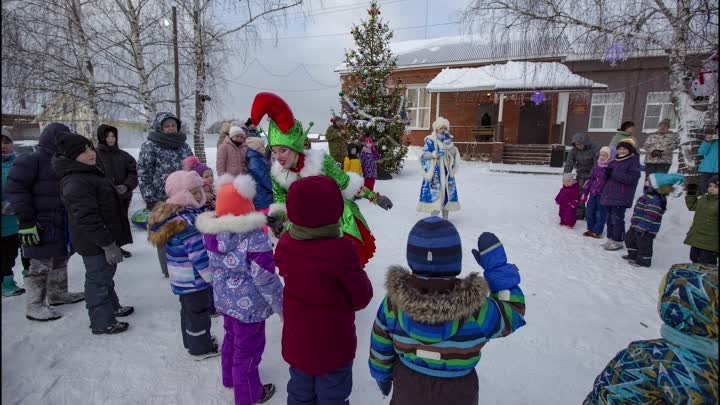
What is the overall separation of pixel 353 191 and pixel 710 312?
253 cm

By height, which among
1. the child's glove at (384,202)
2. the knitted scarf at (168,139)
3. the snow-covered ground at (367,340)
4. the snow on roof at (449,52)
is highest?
the snow on roof at (449,52)

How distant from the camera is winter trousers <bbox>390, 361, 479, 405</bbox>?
162 centimetres

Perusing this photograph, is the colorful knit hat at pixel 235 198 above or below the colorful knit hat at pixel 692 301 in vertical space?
above

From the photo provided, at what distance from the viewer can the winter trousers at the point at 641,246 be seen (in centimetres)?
493

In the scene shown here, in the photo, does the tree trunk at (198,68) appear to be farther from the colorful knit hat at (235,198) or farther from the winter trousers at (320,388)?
the winter trousers at (320,388)

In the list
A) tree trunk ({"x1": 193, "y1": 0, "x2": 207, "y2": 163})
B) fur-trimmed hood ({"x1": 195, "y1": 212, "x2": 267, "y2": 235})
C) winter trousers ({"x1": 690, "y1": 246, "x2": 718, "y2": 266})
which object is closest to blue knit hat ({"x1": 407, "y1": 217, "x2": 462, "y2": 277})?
fur-trimmed hood ({"x1": 195, "y1": 212, "x2": 267, "y2": 235})

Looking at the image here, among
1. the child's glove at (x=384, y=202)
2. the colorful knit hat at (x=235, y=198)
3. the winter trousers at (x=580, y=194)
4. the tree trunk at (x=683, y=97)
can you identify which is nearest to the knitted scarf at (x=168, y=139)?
the colorful knit hat at (x=235, y=198)

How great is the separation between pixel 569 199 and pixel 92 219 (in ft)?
23.3

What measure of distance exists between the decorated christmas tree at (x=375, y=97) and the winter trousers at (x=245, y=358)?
9762 mm

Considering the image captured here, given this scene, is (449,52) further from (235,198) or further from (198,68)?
(235,198)

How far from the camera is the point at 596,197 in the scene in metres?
6.12

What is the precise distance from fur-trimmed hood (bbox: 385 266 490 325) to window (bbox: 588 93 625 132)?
19.7 metres

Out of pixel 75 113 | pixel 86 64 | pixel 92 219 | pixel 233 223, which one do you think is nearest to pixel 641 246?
pixel 233 223

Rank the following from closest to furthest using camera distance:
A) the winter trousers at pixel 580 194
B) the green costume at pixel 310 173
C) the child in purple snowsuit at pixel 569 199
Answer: the green costume at pixel 310 173 < the child in purple snowsuit at pixel 569 199 < the winter trousers at pixel 580 194
